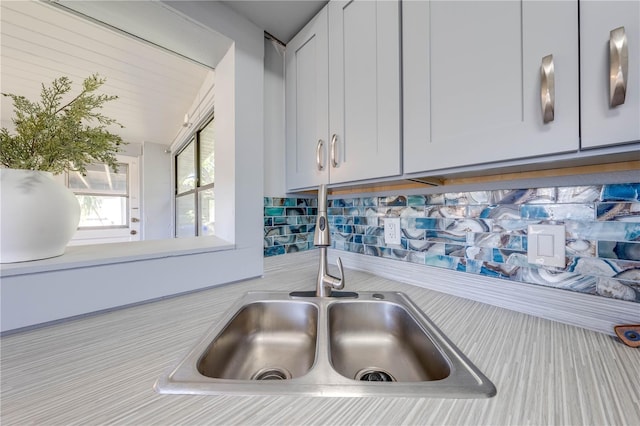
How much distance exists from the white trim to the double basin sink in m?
0.22

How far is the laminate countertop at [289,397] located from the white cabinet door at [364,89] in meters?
0.57

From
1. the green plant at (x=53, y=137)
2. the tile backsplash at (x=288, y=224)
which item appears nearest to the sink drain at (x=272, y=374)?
the tile backsplash at (x=288, y=224)

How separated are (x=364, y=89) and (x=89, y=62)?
208 cm

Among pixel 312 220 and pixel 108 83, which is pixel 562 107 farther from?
pixel 108 83

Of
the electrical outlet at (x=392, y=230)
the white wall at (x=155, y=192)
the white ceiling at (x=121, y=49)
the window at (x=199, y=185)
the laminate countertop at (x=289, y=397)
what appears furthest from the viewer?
the white wall at (x=155, y=192)

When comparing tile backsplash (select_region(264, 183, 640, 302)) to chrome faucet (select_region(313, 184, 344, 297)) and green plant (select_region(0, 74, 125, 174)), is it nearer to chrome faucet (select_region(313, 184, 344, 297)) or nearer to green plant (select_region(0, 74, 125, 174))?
chrome faucet (select_region(313, 184, 344, 297))

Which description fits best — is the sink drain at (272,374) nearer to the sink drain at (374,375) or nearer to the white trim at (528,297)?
the sink drain at (374,375)

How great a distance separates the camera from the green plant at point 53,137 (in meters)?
0.67

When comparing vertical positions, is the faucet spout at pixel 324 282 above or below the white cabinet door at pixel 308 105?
below

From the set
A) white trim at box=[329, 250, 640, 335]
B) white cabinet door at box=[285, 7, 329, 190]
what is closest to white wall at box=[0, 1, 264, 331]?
white cabinet door at box=[285, 7, 329, 190]

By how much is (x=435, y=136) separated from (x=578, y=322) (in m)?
0.66

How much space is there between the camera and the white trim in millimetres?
593

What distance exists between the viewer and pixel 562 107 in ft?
1.59

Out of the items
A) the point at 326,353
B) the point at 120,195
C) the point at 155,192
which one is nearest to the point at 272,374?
the point at 326,353
